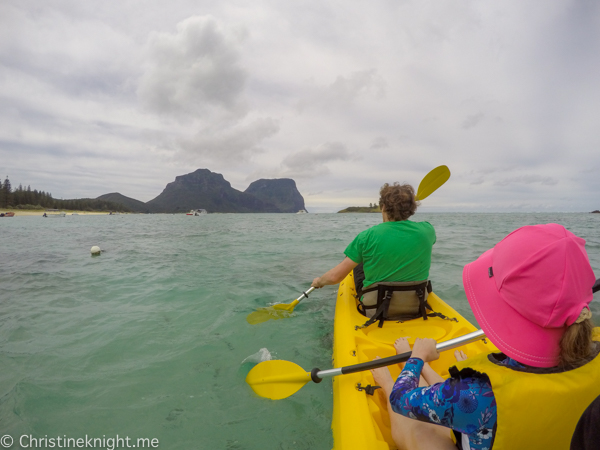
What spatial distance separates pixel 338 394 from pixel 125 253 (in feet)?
40.8

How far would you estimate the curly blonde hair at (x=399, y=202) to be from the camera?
137 inches

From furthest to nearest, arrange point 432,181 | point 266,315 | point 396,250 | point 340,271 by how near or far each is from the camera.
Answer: point 432,181 → point 266,315 → point 340,271 → point 396,250

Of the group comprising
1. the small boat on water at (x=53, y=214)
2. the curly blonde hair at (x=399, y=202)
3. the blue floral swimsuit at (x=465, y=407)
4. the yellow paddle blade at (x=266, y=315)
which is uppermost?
the curly blonde hair at (x=399, y=202)

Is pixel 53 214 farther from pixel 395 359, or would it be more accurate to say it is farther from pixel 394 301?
pixel 395 359

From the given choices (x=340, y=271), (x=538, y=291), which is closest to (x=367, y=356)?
(x=340, y=271)

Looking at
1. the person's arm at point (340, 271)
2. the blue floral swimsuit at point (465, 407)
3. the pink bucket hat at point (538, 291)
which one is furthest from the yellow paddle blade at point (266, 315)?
the pink bucket hat at point (538, 291)

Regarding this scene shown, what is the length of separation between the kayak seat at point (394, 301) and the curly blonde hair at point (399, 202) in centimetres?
80

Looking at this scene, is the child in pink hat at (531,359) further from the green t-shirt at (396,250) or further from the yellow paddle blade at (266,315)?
the yellow paddle blade at (266,315)

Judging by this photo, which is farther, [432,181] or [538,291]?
[432,181]

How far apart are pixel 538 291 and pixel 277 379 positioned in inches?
101

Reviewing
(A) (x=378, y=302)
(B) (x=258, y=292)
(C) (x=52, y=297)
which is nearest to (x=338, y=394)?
(A) (x=378, y=302)

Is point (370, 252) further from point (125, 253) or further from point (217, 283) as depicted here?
point (125, 253)

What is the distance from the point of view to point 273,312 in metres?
5.40

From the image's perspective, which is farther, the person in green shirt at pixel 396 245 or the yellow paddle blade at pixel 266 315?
the yellow paddle blade at pixel 266 315
